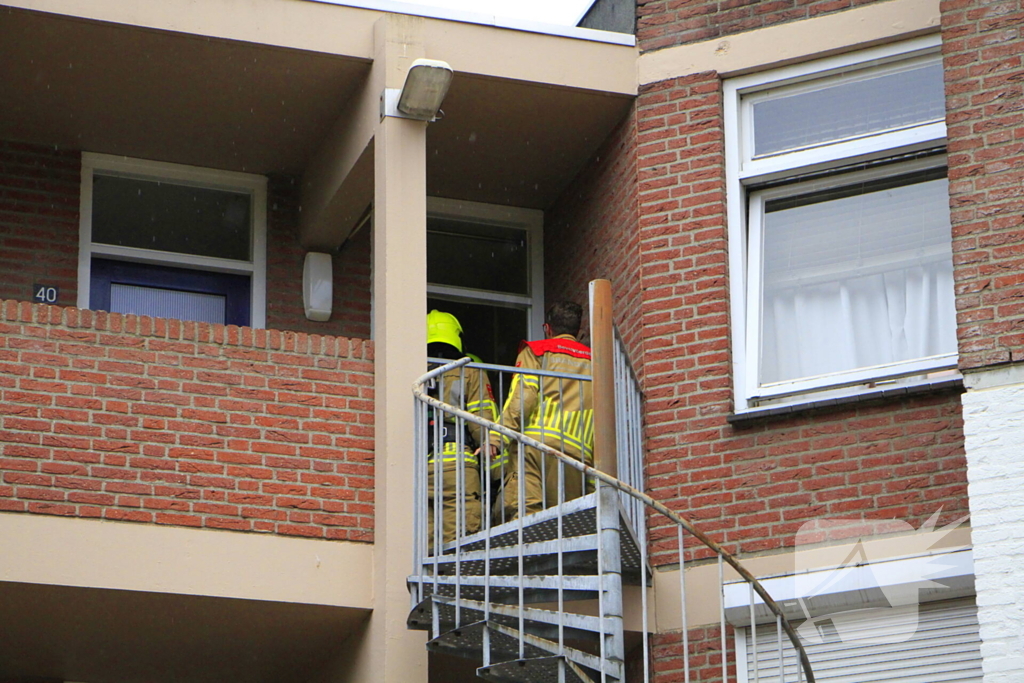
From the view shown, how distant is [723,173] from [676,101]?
0.57m

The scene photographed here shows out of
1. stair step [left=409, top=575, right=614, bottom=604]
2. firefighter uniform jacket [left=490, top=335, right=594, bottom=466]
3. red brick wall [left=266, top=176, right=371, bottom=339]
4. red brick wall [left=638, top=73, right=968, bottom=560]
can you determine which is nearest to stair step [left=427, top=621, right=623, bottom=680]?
stair step [left=409, top=575, right=614, bottom=604]

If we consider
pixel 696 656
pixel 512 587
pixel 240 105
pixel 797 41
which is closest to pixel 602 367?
pixel 512 587

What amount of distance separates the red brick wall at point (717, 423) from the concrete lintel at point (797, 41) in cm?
11

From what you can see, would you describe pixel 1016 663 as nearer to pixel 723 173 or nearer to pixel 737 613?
pixel 737 613

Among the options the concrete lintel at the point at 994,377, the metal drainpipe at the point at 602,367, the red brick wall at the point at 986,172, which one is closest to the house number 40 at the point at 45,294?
the metal drainpipe at the point at 602,367

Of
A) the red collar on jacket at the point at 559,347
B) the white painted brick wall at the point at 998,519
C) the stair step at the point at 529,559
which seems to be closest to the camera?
the white painted brick wall at the point at 998,519

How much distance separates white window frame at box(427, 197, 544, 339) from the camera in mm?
11156

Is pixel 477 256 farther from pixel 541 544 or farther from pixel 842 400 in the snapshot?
pixel 541 544

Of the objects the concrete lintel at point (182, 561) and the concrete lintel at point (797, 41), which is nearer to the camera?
the concrete lintel at point (182, 561)

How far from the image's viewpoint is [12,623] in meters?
8.63

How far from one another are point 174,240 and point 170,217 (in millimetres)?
165

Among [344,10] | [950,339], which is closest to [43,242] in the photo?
[344,10]

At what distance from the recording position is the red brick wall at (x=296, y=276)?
10555 mm

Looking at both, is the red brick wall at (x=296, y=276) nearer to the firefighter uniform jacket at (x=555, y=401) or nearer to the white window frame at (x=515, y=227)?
the white window frame at (x=515, y=227)
